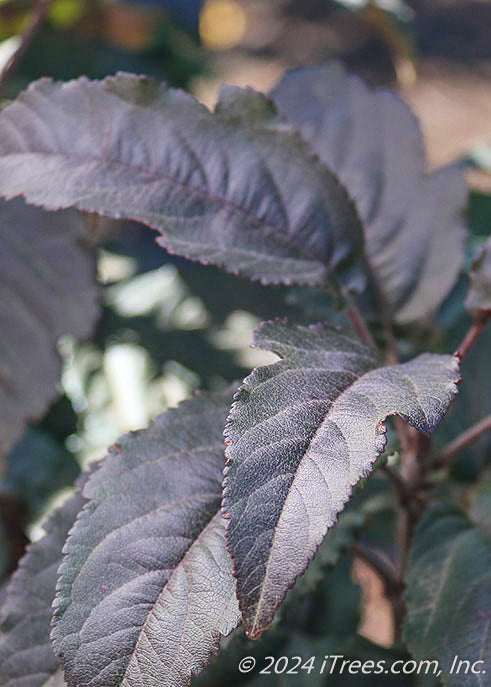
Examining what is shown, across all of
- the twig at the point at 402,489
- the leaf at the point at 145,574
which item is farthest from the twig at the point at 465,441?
the leaf at the point at 145,574

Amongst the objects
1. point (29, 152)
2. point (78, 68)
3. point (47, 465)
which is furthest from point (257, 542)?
point (78, 68)

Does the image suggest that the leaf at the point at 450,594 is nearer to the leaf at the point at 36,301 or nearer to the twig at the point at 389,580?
the twig at the point at 389,580

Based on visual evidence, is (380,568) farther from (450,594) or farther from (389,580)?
(450,594)

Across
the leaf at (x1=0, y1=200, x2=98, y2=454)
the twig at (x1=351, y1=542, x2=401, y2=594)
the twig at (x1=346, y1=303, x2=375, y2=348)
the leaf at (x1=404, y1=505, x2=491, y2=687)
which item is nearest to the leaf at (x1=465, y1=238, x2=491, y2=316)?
the twig at (x1=346, y1=303, x2=375, y2=348)

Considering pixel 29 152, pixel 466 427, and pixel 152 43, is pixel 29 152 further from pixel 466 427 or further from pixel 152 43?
pixel 152 43
